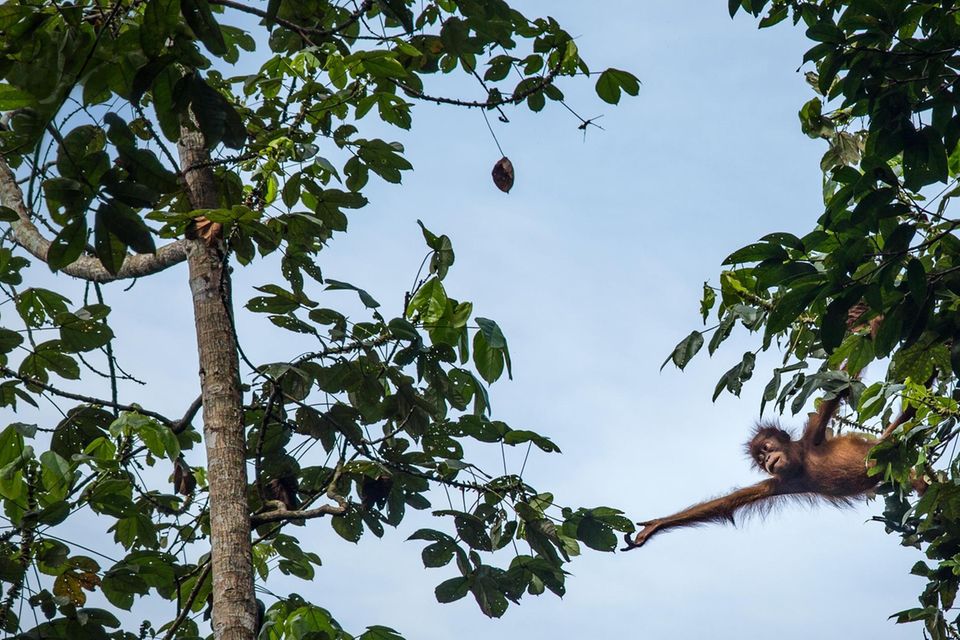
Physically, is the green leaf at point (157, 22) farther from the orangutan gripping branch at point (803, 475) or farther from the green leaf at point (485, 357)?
the orangutan gripping branch at point (803, 475)

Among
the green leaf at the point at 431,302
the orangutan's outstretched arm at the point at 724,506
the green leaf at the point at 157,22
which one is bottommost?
the green leaf at the point at 157,22

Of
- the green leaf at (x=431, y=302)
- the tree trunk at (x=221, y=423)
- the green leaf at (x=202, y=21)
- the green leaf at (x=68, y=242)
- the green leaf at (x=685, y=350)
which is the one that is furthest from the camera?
the green leaf at (x=685, y=350)

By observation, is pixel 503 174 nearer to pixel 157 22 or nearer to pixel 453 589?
pixel 453 589

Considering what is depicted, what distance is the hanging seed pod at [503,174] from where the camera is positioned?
3670mm

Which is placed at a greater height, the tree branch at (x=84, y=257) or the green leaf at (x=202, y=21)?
the tree branch at (x=84, y=257)

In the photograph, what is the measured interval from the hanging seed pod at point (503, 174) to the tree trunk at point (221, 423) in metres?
1.08

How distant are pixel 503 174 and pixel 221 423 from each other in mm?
1528

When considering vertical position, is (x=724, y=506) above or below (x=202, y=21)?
above

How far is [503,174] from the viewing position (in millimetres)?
3676

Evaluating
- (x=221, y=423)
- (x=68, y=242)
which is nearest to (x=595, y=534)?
(x=221, y=423)

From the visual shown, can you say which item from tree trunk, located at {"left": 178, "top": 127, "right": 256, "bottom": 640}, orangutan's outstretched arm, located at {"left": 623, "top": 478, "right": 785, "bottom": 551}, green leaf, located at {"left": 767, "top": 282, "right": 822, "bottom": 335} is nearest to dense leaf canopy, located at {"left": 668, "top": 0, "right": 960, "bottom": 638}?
green leaf, located at {"left": 767, "top": 282, "right": 822, "bottom": 335}

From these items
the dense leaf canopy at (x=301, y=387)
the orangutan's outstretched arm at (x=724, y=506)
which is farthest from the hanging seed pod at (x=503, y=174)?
the orangutan's outstretched arm at (x=724, y=506)

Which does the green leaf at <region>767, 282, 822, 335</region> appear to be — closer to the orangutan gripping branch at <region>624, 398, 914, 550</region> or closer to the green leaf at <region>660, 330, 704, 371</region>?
the green leaf at <region>660, 330, 704, 371</region>

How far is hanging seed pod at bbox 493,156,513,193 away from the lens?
12.0 ft
